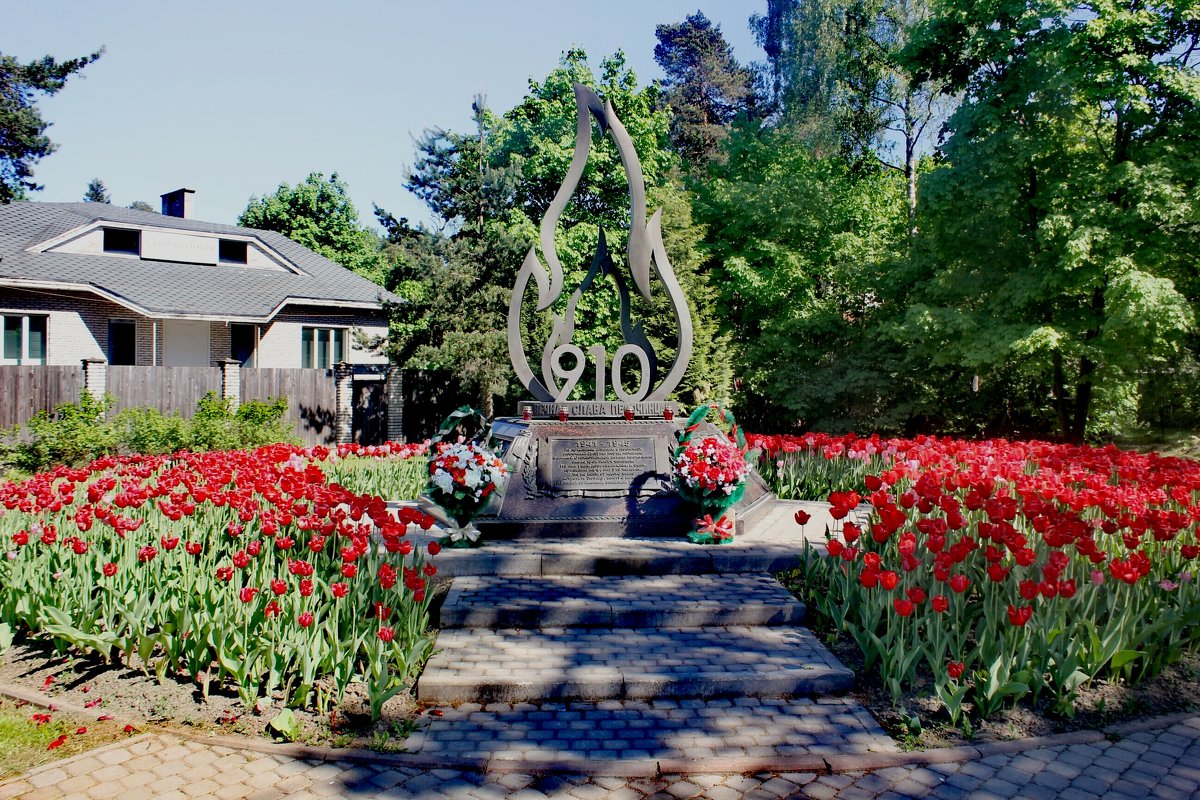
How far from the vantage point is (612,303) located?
21.6 metres

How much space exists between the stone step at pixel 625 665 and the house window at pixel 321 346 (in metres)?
21.8

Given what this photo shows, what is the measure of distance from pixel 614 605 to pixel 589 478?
2342 mm

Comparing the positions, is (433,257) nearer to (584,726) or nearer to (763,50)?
(584,726)

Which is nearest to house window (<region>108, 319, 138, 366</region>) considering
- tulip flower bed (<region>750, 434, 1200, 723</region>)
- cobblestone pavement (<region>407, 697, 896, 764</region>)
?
cobblestone pavement (<region>407, 697, 896, 764</region>)

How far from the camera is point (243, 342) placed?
2456cm

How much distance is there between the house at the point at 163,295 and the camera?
20500 millimetres

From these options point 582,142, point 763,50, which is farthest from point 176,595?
point 763,50

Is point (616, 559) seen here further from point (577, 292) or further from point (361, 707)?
point (577, 292)

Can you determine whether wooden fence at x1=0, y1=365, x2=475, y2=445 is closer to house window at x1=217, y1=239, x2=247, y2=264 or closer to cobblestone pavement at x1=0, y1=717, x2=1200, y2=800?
house window at x1=217, y1=239, x2=247, y2=264

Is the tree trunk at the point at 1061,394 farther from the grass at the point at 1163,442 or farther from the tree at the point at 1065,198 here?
the grass at the point at 1163,442

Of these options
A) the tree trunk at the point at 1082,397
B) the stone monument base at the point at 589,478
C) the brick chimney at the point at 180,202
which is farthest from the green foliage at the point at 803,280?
the brick chimney at the point at 180,202

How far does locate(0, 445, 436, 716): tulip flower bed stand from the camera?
4.30 m

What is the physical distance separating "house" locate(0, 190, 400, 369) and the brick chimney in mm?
4008

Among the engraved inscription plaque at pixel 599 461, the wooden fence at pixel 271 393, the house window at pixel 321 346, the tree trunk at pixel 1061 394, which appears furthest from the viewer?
the house window at pixel 321 346
